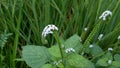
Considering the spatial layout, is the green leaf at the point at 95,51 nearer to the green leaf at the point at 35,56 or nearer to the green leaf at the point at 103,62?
the green leaf at the point at 103,62

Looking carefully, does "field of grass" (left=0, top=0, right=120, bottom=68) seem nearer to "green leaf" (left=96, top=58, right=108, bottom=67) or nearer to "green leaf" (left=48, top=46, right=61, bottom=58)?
"green leaf" (left=96, top=58, right=108, bottom=67)

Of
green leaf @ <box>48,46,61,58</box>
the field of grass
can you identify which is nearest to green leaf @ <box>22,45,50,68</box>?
green leaf @ <box>48,46,61,58</box>

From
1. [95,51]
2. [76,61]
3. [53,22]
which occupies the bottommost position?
[76,61]

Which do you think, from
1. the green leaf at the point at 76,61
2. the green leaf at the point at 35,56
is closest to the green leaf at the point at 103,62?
the green leaf at the point at 76,61

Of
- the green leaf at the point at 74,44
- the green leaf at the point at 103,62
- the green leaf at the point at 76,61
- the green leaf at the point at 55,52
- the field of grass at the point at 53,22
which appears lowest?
the green leaf at the point at 76,61

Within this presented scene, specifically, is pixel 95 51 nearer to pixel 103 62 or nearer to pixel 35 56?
pixel 103 62

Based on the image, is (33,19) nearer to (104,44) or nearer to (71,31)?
(71,31)

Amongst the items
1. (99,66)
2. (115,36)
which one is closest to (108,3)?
(115,36)

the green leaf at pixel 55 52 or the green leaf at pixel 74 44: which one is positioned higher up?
the green leaf at pixel 74 44

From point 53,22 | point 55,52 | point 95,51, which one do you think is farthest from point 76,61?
point 53,22
